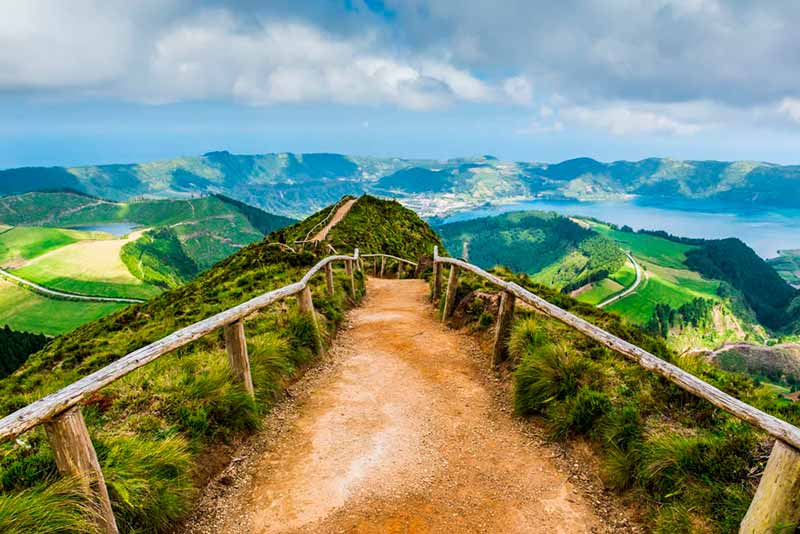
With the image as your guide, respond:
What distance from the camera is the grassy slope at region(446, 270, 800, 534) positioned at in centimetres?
388

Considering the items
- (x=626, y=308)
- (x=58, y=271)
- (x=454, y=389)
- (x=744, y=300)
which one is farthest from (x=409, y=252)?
(x=744, y=300)

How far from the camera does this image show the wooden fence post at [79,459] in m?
3.29

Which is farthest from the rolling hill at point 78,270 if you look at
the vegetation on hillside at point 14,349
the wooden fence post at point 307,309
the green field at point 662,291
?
the green field at point 662,291

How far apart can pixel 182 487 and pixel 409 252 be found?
35.7m

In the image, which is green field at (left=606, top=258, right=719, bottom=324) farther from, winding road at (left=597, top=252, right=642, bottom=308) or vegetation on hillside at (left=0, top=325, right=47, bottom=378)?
vegetation on hillside at (left=0, top=325, right=47, bottom=378)

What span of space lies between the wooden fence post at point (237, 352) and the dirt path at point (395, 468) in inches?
35.1

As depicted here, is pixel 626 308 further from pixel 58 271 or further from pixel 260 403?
pixel 58 271

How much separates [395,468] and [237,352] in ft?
8.70

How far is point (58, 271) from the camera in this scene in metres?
150

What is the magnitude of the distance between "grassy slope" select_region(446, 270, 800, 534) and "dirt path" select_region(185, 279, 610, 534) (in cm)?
56

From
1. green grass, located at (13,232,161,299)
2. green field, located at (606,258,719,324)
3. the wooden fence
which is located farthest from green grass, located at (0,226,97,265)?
green field, located at (606,258,719,324)

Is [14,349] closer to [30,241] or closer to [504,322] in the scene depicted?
[504,322]

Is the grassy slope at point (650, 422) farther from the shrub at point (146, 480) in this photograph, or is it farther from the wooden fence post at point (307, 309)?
the shrub at point (146, 480)

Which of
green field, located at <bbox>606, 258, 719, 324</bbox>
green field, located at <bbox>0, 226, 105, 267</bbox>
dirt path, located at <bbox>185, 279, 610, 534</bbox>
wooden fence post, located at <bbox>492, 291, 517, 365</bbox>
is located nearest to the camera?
dirt path, located at <bbox>185, 279, 610, 534</bbox>
